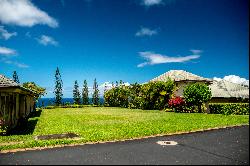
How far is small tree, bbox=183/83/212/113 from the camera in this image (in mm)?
35781

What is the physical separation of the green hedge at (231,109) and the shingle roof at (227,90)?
213 inches

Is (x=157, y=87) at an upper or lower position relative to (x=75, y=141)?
upper

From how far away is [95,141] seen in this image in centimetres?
1380

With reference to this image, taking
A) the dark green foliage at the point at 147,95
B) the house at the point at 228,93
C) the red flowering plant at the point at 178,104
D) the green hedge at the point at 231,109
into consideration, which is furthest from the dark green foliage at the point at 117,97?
the green hedge at the point at 231,109

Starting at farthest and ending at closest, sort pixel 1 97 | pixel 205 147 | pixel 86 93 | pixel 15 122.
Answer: pixel 86 93, pixel 15 122, pixel 1 97, pixel 205 147

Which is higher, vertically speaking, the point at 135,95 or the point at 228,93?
the point at 228,93

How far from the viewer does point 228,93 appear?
43.2 metres

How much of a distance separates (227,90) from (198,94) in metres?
11.3

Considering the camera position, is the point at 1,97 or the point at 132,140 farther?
the point at 1,97

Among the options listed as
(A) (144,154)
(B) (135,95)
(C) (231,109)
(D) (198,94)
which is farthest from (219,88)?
(A) (144,154)

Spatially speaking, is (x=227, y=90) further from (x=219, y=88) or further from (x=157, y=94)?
(x=157, y=94)

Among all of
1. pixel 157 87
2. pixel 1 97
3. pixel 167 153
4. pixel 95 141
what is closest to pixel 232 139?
pixel 167 153

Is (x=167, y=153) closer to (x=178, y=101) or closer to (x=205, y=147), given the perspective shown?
(x=205, y=147)

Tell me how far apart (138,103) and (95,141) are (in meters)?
38.9
